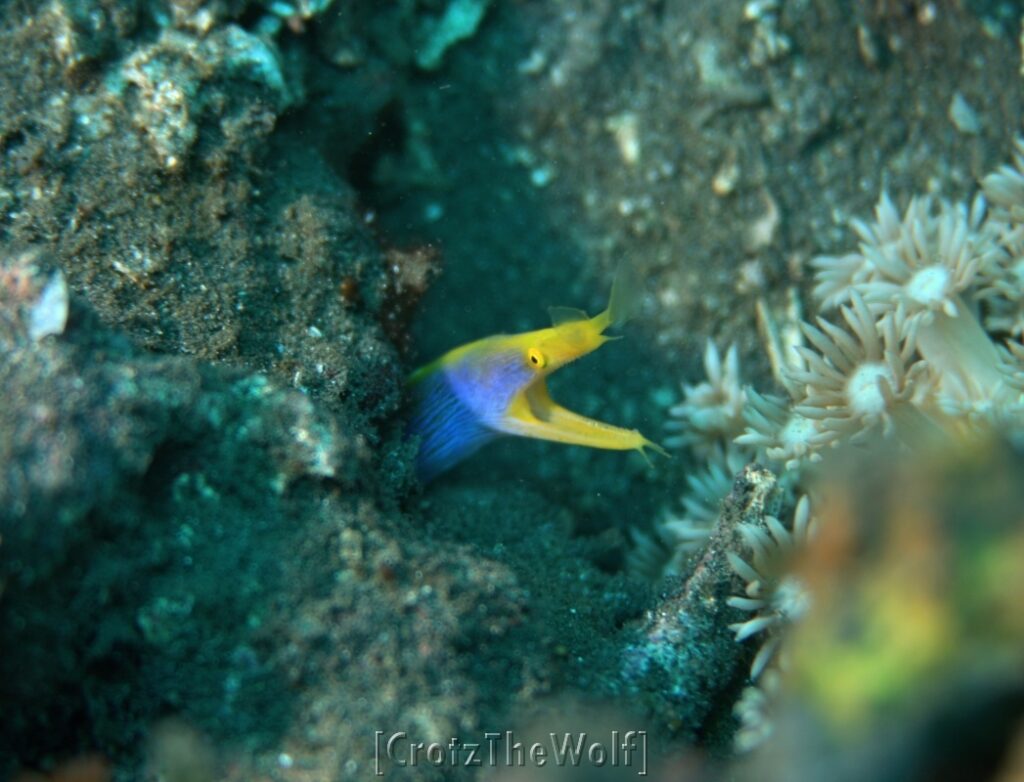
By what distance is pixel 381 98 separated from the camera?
344 cm

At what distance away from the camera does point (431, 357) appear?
362 cm

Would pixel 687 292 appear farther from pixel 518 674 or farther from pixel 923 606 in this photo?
pixel 923 606

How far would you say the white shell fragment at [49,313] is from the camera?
1.85m

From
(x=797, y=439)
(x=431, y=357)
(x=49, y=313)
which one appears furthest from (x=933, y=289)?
(x=49, y=313)

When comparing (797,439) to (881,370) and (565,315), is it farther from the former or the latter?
(565,315)

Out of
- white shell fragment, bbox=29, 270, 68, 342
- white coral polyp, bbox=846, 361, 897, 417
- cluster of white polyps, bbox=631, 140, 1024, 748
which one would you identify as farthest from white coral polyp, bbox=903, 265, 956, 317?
white shell fragment, bbox=29, 270, 68, 342

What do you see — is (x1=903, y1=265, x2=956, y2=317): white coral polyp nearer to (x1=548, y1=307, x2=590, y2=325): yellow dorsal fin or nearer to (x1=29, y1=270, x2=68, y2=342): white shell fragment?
(x1=548, y1=307, x2=590, y2=325): yellow dorsal fin

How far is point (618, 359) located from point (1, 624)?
9.07 feet

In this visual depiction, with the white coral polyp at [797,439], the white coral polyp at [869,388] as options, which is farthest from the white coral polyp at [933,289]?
the white coral polyp at [797,439]

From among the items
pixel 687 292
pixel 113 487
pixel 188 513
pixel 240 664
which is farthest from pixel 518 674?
pixel 687 292

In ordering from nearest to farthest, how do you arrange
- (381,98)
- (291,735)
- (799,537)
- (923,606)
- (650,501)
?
1. (923,606)
2. (291,735)
3. (799,537)
4. (381,98)
5. (650,501)

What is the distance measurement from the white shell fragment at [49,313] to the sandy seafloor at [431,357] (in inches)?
0.5

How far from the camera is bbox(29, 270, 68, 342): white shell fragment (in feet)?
6.08

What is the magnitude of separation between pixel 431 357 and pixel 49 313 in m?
1.91
